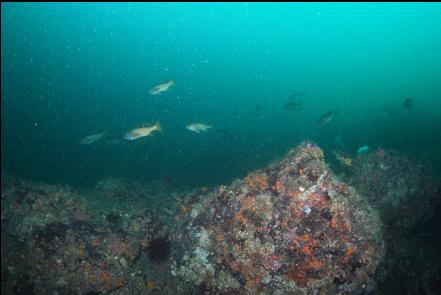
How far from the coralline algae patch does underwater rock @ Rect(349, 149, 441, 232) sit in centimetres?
127

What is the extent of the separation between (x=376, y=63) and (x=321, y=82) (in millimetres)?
33664

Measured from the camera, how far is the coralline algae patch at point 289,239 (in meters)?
5.05

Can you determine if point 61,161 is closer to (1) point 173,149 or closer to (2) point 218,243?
(1) point 173,149

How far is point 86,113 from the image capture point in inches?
1518

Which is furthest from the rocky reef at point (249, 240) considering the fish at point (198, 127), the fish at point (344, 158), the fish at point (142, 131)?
the fish at point (198, 127)

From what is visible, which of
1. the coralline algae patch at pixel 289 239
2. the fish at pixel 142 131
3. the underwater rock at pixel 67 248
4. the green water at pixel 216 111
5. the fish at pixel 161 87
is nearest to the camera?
the coralline algae patch at pixel 289 239

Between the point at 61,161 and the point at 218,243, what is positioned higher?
the point at 218,243

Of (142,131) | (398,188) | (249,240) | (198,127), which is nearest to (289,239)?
(249,240)

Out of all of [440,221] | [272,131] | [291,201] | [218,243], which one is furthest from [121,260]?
[272,131]

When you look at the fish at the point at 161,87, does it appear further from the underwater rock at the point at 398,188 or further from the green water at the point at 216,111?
the underwater rock at the point at 398,188

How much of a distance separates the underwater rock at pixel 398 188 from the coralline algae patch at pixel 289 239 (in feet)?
4.18

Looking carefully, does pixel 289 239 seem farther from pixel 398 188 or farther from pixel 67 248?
pixel 67 248

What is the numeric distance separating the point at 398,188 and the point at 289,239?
10.1ft

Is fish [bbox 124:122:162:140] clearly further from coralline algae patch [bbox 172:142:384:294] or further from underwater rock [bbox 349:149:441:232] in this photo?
underwater rock [bbox 349:149:441:232]
